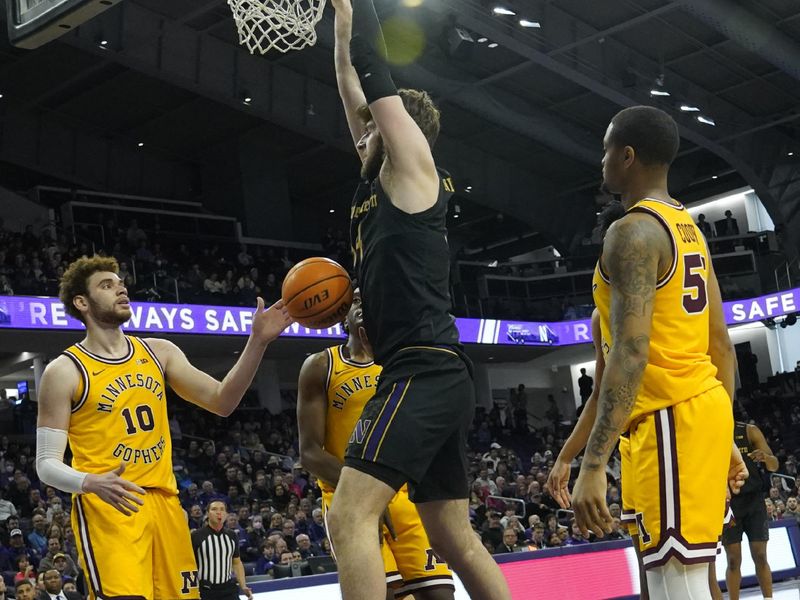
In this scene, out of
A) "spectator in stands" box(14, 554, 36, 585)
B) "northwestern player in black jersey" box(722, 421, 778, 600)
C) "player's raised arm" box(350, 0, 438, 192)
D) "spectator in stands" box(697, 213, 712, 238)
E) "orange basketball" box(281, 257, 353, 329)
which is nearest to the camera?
"player's raised arm" box(350, 0, 438, 192)

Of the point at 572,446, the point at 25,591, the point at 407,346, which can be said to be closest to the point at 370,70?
the point at 407,346

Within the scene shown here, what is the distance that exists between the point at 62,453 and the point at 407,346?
1.73 m

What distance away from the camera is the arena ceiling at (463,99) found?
72.5 feet

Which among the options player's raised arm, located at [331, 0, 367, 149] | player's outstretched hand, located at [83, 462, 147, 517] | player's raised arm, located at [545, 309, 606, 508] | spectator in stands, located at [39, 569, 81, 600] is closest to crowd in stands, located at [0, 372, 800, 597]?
spectator in stands, located at [39, 569, 81, 600]

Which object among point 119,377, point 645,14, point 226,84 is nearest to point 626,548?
point 119,377

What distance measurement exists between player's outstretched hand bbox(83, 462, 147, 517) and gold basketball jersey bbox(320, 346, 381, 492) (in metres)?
1.39

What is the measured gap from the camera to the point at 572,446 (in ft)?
14.0

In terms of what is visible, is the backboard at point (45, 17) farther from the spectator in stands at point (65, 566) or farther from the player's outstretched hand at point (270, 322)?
the spectator in stands at point (65, 566)

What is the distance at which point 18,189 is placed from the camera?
1191 inches

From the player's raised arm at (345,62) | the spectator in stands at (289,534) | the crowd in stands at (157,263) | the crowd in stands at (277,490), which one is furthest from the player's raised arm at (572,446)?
the crowd in stands at (157,263)

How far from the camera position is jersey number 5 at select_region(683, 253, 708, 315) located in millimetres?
A: 3600

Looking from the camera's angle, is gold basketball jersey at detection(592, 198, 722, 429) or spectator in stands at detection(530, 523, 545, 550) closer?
gold basketball jersey at detection(592, 198, 722, 429)

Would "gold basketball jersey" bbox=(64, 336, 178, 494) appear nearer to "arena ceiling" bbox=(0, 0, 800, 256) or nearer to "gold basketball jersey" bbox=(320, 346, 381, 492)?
"gold basketball jersey" bbox=(320, 346, 381, 492)

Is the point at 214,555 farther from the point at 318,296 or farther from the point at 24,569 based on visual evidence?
the point at 318,296
